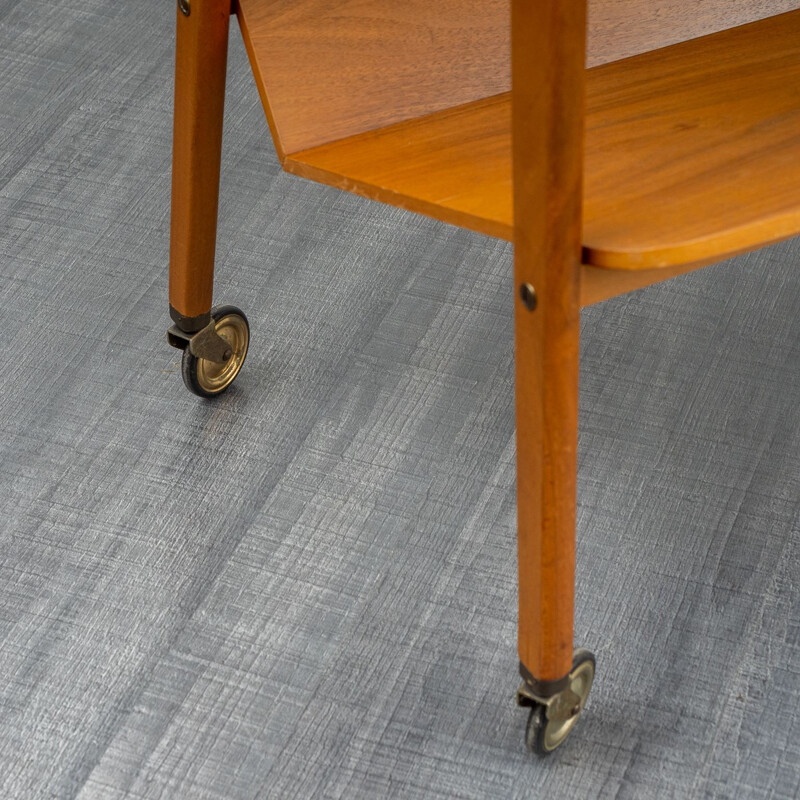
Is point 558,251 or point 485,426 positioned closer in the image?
point 558,251

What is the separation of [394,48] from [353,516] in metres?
0.38

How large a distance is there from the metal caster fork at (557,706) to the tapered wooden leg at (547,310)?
1 cm

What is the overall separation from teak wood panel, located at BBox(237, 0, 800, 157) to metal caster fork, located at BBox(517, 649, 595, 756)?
1.31 feet

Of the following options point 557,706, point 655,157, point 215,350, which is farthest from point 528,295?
point 215,350

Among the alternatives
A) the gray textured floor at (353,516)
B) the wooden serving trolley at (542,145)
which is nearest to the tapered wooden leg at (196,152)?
the wooden serving trolley at (542,145)

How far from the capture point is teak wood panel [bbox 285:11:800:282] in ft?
2.33

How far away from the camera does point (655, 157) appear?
31.2 inches

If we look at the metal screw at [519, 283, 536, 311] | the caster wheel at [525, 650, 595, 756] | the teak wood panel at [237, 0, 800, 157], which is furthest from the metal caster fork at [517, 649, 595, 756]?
the teak wood panel at [237, 0, 800, 157]

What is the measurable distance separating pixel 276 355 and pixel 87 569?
29 centimetres

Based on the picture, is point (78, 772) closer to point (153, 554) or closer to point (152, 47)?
point (153, 554)

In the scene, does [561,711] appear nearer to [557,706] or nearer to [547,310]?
[557,706]

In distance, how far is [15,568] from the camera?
3.31 ft

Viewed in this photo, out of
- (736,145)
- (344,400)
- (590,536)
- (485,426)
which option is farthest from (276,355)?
(736,145)

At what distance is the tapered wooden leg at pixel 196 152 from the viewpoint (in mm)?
948
